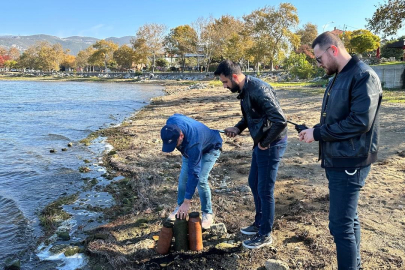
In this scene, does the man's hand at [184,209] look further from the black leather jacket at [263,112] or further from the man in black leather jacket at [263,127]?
the black leather jacket at [263,112]

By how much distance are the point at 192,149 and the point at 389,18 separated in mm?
20712

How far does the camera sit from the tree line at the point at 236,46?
42425mm

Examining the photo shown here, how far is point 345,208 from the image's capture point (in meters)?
2.73

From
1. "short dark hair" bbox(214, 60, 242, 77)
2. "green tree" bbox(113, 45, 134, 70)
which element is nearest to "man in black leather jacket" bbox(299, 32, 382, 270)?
"short dark hair" bbox(214, 60, 242, 77)

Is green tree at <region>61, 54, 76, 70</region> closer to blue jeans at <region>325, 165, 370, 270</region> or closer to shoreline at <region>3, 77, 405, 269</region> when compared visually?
shoreline at <region>3, 77, 405, 269</region>

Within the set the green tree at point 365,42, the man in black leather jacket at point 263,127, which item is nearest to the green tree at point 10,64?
the green tree at point 365,42

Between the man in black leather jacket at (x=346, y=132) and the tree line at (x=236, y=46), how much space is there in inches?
808

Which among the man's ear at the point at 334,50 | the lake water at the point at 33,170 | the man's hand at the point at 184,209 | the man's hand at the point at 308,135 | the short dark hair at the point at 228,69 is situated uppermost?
the man's ear at the point at 334,50

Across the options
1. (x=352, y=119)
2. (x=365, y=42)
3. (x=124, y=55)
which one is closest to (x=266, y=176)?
(x=352, y=119)

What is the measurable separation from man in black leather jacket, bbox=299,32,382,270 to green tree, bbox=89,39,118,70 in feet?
313

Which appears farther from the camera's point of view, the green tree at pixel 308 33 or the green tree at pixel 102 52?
the green tree at pixel 102 52

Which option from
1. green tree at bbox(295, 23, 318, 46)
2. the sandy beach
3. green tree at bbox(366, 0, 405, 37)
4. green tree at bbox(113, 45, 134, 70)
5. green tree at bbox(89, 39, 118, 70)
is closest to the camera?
the sandy beach

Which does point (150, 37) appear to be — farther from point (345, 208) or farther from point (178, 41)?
point (345, 208)

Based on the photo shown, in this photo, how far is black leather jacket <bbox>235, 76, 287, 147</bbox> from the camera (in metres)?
3.50
